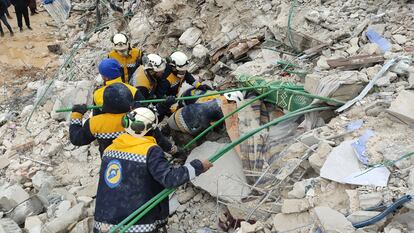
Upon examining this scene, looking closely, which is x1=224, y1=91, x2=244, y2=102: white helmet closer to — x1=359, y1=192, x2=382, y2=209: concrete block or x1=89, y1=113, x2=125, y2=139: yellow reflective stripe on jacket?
x1=89, y1=113, x2=125, y2=139: yellow reflective stripe on jacket

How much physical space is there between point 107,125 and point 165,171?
0.99 meters

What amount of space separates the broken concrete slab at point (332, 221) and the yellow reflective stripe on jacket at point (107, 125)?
6.12 feet

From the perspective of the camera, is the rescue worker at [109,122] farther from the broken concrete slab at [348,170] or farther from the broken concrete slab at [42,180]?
the broken concrete slab at [348,170]

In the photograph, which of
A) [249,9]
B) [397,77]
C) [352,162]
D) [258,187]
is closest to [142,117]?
[258,187]

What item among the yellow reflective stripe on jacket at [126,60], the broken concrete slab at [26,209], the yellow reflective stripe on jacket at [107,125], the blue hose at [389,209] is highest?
the blue hose at [389,209]

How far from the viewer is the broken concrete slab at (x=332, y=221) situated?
121 inches

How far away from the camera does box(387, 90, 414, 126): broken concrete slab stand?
3.80 m

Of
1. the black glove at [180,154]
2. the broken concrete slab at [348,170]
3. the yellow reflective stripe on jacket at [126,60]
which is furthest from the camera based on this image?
the yellow reflective stripe on jacket at [126,60]

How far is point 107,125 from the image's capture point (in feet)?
14.0

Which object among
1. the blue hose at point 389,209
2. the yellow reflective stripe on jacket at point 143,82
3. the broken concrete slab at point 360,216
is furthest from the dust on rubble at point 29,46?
the blue hose at point 389,209

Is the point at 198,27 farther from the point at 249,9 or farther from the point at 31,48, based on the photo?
the point at 31,48

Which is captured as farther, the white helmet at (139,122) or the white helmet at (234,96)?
the white helmet at (234,96)

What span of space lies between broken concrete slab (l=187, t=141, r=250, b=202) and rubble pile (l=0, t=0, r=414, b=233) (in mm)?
12

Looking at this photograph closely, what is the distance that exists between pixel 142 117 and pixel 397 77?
2.35 m
